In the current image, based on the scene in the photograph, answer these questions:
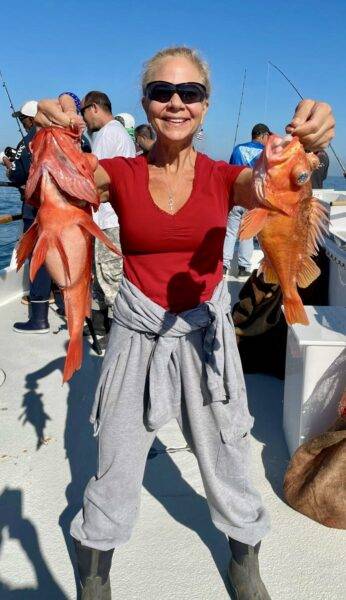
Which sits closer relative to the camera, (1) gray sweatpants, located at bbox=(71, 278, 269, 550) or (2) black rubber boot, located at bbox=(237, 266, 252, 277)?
(1) gray sweatpants, located at bbox=(71, 278, 269, 550)

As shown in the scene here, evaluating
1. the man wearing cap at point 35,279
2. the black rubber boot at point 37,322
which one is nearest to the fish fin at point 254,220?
the man wearing cap at point 35,279

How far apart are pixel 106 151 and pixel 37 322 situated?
2172 millimetres

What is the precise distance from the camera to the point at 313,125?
1.61 meters

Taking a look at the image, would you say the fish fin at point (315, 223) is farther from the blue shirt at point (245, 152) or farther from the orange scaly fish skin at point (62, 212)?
the blue shirt at point (245, 152)

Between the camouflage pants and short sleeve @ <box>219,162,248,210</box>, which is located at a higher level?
short sleeve @ <box>219,162,248,210</box>

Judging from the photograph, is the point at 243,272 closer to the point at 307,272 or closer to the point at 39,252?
the point at 307,272

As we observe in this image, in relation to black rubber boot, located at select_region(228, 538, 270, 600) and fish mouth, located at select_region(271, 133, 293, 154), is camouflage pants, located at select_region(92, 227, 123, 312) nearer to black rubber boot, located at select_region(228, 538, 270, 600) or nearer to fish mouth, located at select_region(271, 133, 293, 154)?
black rubber boot, located at select_region(228, 538, 270, 600)

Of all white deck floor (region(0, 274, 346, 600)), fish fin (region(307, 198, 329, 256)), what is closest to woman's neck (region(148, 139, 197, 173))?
fish fin (region(307, 198, 329, 256))

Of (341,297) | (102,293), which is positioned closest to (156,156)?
(341,297)

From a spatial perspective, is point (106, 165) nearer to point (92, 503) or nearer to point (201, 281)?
point (201, 281)

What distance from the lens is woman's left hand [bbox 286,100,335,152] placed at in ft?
5.29

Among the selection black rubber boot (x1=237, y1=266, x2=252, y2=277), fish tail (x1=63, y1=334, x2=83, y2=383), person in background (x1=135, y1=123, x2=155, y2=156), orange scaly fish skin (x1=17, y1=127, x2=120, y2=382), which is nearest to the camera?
orange scaly fish skin (x1=17, y1=127, x2=120, y2=382)

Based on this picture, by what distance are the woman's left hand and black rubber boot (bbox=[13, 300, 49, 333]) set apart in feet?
14.3

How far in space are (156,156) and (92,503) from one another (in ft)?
4.89
